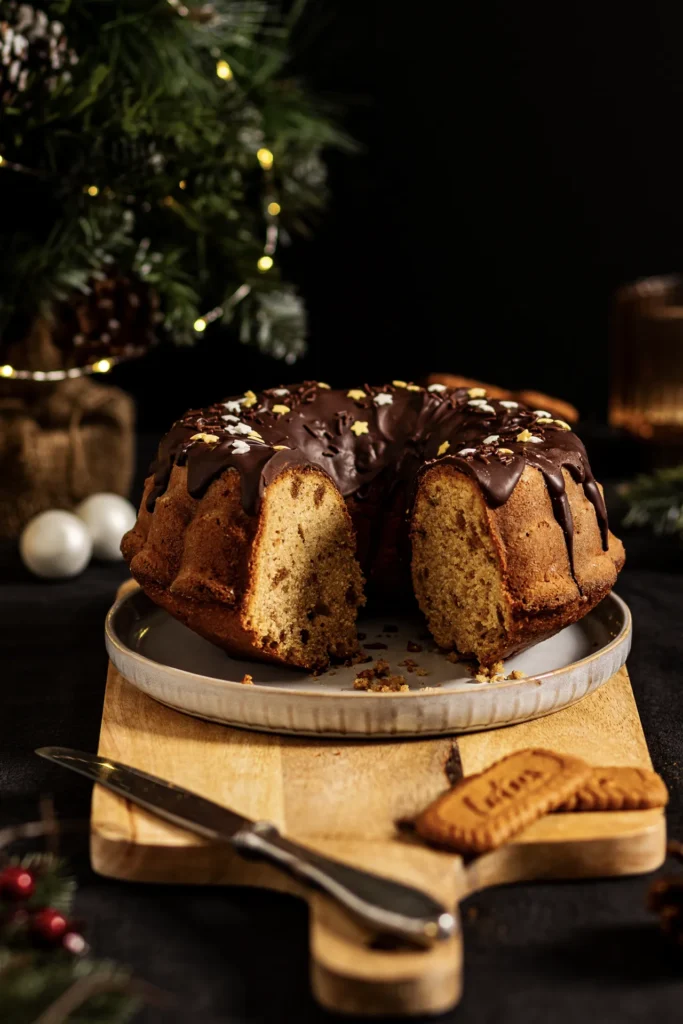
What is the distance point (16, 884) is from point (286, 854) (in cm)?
41

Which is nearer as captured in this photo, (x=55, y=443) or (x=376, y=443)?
(x=376, y=443)

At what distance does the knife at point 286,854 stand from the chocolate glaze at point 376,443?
67cm

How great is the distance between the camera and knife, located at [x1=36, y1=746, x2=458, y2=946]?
159 cm

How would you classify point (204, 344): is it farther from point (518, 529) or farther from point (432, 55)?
point (518, 529)

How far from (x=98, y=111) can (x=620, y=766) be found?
7.89 ft

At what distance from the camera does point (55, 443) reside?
3.89 meters

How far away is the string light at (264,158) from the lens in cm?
378

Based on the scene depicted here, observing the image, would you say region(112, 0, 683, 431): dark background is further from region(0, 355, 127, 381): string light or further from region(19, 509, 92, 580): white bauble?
region(19, 509, 92, 580): white bauble

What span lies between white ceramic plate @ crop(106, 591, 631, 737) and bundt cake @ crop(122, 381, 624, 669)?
0.07 metres

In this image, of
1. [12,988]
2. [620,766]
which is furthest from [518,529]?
[12,988]

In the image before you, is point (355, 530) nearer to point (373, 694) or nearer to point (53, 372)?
point (373, 694)

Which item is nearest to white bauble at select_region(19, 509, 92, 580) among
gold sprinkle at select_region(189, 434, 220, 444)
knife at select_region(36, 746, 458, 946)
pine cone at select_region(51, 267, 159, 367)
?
pine cone at select_region(51, 267, 159, 367)

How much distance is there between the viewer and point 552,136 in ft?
15.7

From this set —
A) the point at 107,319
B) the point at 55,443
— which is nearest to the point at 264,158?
the point at 107,319
